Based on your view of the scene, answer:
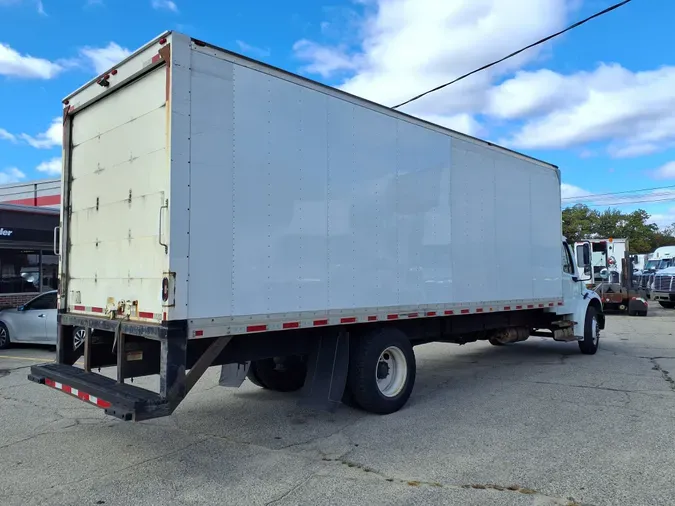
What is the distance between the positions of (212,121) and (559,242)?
786cm

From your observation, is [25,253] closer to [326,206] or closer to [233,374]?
[233,374]

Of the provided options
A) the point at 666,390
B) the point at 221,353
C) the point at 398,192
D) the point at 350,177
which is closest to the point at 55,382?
the point at 221,353

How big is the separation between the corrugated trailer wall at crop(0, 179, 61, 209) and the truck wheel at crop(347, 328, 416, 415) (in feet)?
81.8

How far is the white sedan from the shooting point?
11.5 m

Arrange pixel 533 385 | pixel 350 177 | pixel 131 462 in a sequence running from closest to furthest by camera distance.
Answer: pixel 131 462 → pixel 350 177 → pixel 533 385


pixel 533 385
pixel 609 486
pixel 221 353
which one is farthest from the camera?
pixel 533 385

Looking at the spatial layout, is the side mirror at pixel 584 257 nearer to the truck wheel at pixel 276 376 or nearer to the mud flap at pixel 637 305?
the truck wheel at pixel 276 376

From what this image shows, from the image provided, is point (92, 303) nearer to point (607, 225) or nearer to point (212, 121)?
point (212, 121)

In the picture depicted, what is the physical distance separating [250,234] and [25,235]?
→ 11743 mm

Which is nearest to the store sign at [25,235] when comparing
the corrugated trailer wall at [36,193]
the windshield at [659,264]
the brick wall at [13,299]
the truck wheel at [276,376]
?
the brick wall at [13,299]

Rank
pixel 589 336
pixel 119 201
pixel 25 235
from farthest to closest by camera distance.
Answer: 1. pixel 25 235
2. pixel 589 336
3. pixel 119 201

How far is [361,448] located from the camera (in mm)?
5238

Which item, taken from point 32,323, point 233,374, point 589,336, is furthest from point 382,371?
point 32,323

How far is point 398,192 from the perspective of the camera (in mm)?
6766
